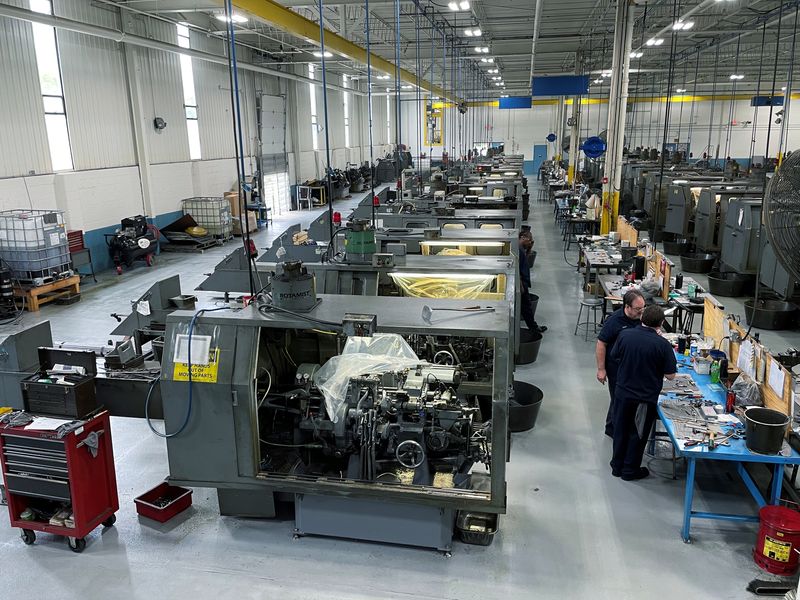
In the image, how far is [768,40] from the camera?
19.4m

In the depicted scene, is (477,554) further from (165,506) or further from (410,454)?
(165,506)

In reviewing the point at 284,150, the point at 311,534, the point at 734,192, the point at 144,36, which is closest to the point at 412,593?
the point at 311,534

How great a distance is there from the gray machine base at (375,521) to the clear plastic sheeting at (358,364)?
60 centimetres

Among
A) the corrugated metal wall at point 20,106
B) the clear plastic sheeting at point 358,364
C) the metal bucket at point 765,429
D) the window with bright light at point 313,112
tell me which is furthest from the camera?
the window with bright light at point 313,112

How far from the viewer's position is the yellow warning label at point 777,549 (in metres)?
3.75

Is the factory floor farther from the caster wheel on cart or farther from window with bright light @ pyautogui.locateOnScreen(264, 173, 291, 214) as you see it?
window with bright light @ pyautogui.locateOnScreen(264, 173, 291, 214)

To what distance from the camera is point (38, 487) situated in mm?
4133

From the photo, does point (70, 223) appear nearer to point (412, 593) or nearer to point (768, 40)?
point (412, 593)

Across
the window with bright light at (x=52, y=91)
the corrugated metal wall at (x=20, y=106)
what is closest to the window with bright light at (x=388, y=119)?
the window with bright light at (x=52, y=91)

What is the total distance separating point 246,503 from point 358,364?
130 cm

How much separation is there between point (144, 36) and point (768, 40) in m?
18.1

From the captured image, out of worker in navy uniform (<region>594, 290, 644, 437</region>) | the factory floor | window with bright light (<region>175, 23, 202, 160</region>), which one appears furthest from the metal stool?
window with bright light (<region>175, 23, 202, 160</region>)

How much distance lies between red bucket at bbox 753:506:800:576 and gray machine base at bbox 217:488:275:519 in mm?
3206

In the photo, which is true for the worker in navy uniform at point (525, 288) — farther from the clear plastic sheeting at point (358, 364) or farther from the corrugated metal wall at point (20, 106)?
the corrugated metal wall at point (20, 106)
